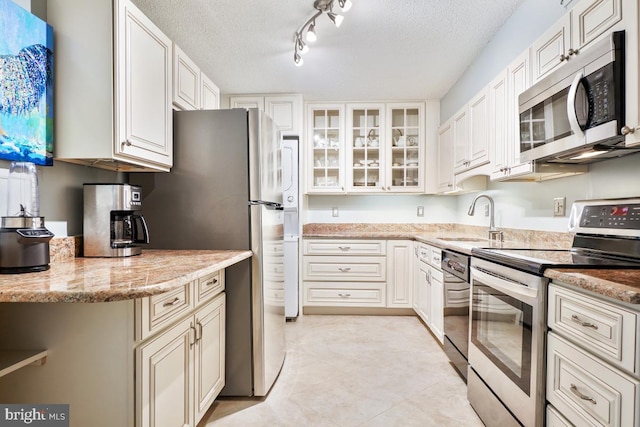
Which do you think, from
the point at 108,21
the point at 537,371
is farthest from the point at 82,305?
the point at 537,371

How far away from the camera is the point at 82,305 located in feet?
3.46

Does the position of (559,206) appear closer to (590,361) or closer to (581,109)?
(581,109)

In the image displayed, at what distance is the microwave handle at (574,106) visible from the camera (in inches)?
52.6

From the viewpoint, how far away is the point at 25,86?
4.35ft

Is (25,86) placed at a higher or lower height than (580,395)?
higher

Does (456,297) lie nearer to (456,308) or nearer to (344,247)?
(456,308)

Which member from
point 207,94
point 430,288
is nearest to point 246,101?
point 207,94

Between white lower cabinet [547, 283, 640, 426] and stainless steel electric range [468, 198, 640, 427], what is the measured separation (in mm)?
66

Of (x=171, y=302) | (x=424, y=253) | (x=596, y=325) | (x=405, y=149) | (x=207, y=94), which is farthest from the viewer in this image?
(x=405, y=149)

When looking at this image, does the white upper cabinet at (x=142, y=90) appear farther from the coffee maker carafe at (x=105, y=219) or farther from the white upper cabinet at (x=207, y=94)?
the white upper cabinet at (x=207, y=94)

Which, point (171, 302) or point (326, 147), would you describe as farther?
point (326, 147)

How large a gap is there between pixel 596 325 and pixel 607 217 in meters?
0.73

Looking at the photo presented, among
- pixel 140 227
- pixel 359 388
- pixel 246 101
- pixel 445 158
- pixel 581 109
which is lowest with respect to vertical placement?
pixel 359 388

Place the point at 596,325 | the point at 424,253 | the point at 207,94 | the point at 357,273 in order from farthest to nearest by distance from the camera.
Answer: the point at 357,273
the point at 424,253
the point at 207,94
the point at 596,325
